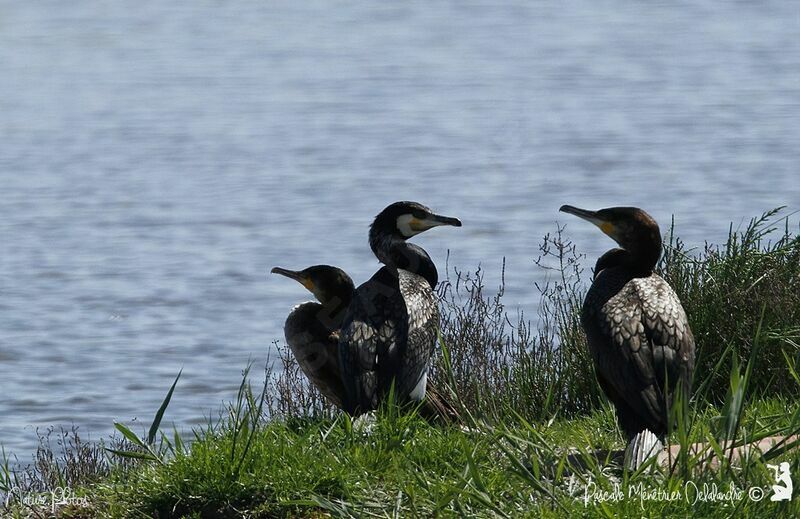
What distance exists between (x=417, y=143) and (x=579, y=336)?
43.7ft

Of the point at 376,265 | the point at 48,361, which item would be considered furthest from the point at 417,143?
the point at 48,361

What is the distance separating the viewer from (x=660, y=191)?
62.1 feet

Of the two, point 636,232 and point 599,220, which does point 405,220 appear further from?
point 636,232

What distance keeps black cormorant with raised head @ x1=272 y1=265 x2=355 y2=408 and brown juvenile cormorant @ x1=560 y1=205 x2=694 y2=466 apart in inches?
61.4

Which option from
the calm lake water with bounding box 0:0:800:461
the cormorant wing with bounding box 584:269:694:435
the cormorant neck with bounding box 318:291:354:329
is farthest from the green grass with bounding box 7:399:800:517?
the calm lake water with bounding box 0:0:800:461

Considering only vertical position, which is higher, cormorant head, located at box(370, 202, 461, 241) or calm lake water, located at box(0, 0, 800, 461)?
cormorant head, located at box(370, 202, 461, 241)

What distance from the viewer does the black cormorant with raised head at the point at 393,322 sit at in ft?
26.1

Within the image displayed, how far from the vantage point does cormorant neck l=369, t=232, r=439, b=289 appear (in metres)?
8.80

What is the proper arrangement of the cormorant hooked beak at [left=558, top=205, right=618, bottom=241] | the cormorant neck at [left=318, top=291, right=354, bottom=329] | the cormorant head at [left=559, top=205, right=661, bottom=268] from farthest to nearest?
the cormorant neck at [left=318, top=291, right=354, bottom=329] < the cormorant hooked beak at [left=558, top=205, right=618, bottom=241] < the cormorant head at [left=559, top=205, right=661, bottom=268]

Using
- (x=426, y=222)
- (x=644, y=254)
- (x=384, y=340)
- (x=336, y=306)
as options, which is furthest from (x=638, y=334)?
(x=336, y=306)

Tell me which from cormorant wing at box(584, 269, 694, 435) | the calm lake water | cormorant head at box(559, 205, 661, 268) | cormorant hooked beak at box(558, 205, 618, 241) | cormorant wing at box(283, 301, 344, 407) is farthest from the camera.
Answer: the calm lake water

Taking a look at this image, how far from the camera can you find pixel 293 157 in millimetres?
21938

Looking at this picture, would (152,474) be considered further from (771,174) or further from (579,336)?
(771,174)

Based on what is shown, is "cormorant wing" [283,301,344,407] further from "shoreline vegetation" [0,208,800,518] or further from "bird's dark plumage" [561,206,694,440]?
"bird's dark plumage" [561,206,694,440]
